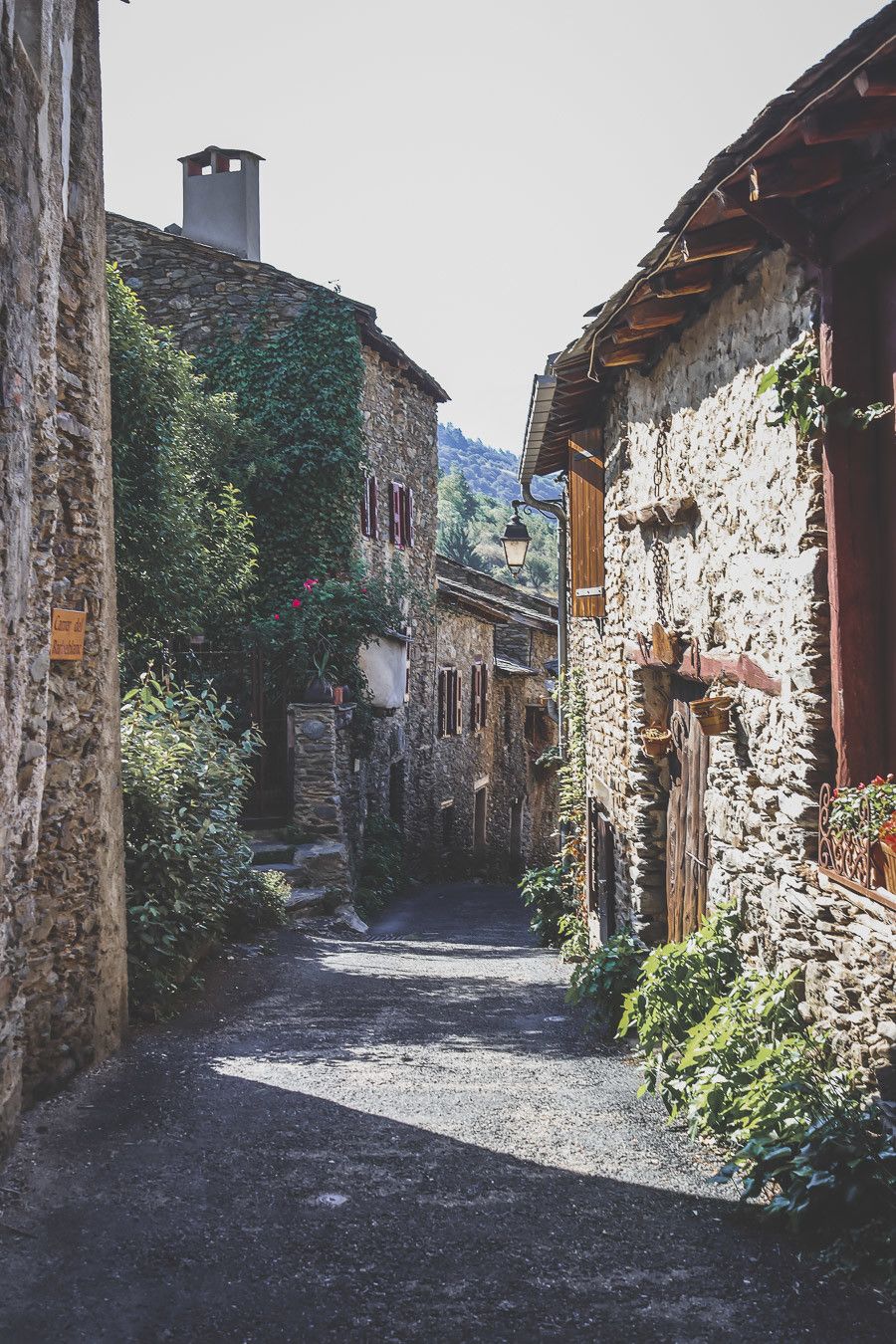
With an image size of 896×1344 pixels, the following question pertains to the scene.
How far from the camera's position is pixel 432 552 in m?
19.7

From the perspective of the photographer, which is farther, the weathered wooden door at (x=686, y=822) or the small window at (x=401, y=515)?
the small window at (x=401, y=515)

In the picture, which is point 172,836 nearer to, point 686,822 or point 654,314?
point 686,822

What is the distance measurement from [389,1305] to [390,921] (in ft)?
33.6

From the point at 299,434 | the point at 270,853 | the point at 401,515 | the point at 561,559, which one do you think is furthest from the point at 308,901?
the point at 401,515

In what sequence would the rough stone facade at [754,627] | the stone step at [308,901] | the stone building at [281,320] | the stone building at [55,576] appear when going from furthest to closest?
the stone building at [281,320]
the stone step at [308,901]
the rough stone facade at [754,627]
the stone building at [55,576]

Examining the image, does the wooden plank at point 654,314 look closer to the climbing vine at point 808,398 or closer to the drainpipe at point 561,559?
the climbing vine at point 808,398

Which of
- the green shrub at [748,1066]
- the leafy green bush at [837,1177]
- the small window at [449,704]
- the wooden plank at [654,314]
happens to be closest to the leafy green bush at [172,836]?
the green shrub at [748,1066]

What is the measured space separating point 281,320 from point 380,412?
211 centimetres

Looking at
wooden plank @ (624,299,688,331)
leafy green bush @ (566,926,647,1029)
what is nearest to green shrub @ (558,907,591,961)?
leafy green bush @ (566,926,647,1029)

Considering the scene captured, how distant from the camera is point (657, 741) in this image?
6.87 meters

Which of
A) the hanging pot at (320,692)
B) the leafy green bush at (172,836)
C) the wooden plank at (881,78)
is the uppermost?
the wooden plank at (881,78)

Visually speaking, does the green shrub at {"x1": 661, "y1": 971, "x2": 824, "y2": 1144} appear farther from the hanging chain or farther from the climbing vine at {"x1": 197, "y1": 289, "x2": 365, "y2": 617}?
the climbing vine at {"x1": 197, "y1": 289, "x2": 365, "y2": 617}

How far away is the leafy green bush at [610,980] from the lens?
6.55 metres

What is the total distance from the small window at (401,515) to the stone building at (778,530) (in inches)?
401
